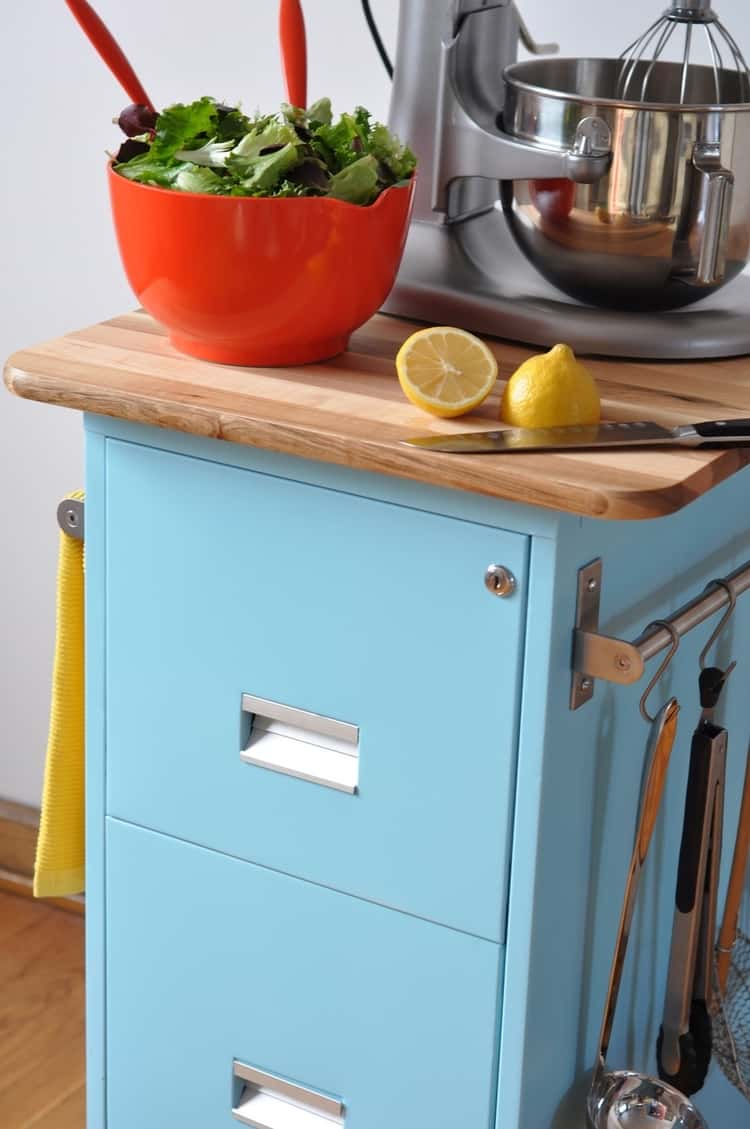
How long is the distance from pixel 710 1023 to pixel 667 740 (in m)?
0.30

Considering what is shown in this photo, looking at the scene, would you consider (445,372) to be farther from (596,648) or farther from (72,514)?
(72,514)

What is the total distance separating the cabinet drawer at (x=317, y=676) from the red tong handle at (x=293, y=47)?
31 centimetres

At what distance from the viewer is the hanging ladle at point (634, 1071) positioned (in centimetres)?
115

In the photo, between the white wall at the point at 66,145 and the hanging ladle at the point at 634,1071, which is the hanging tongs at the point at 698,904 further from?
the white wall at the point at 66,145

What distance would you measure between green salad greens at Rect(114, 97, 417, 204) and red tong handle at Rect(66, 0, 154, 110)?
2cm

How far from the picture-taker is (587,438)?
998 millimetres

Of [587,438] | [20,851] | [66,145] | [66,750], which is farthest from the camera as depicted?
[20,851]

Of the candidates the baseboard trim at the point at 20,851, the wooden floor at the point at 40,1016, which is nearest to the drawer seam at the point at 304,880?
the wooden floor at the point at 40,1016

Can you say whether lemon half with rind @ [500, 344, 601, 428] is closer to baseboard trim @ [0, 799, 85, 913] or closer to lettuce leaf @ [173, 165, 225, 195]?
lettuce leaf @ [173, 165, 225, 195]

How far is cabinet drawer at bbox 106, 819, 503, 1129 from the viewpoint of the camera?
1.12 metres

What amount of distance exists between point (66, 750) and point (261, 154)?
22.8 inches

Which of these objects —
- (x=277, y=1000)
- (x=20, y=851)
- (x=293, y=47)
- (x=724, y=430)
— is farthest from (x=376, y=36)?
(x=20, y=851)

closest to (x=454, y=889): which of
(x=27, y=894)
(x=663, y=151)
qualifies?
(x=663, y=151)

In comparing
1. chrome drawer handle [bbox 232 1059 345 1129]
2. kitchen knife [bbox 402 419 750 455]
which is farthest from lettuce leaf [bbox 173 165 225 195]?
chrome drawer handle [bbox 232 1059 345 1129]
